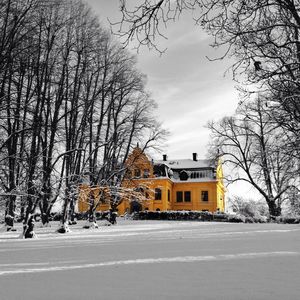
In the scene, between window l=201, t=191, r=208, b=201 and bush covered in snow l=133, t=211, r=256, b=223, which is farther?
window l=201, t=191, r=208, b=201

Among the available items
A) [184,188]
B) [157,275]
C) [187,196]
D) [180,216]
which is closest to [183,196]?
[187,196]

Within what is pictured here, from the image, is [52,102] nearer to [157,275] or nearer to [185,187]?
[157,275]

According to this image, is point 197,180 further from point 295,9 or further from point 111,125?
point 295,9

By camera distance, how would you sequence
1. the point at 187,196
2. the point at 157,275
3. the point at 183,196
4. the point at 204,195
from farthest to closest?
1. the point at 183,196
2. the point at 187,196
3. the point at 204,195
4. the point at 157,275

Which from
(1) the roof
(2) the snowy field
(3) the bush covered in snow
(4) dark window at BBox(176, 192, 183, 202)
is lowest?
(2) the snowy field

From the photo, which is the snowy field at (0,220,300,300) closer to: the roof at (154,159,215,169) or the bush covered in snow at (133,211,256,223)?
the bush covered in snow at (133,211,256,223)

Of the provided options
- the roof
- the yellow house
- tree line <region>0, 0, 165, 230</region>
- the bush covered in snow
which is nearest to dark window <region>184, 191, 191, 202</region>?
the yellow house

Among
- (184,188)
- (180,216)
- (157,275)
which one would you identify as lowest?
(157,275)

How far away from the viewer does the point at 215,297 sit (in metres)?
4.55

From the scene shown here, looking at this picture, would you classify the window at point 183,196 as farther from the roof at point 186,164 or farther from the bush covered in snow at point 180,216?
the bush covered in snow at point 180,216

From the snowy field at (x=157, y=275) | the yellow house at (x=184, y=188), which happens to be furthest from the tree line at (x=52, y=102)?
the yellow house at (x=184, y=188)

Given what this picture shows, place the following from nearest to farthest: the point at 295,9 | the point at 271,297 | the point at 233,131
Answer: the point at 271,297 < the point at 295,9 < the point at 233,131

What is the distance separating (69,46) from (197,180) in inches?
1602

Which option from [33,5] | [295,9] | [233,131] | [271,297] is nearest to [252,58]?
[295,9]
